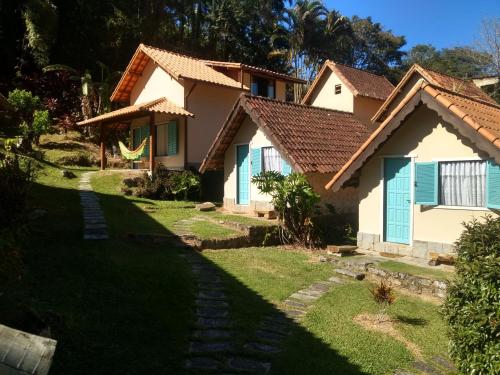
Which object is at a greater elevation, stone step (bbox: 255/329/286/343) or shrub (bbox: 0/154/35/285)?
shrub (bbox: 0/154/35/285)

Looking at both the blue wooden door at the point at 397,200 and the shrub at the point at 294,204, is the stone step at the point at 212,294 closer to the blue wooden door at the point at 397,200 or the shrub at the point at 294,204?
the shrub at the point at 294,204

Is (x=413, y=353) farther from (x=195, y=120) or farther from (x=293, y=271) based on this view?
(x=195, y=120)

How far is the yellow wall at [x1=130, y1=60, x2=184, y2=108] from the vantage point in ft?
64.7

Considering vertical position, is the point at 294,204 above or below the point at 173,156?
below

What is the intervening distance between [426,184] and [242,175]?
283 inches

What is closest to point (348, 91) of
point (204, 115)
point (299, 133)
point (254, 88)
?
point (254, 88)

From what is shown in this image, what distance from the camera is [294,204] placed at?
1171cm

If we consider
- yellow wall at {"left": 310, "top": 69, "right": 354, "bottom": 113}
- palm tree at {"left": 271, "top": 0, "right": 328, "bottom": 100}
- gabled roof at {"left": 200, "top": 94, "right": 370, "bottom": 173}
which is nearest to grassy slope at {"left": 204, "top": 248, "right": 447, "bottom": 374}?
gabled roof at {"left": 200, "top": 94, "right": 370, "bottom": 173}

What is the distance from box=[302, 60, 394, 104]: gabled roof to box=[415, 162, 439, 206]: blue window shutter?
12755 mm

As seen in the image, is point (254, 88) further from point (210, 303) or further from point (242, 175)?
point (210, 303)

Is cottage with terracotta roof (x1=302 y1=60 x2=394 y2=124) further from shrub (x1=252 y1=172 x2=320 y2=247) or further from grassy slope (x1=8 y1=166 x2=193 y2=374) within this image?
grassy slope (x1=8 y1=166 x2=193 y2=374)

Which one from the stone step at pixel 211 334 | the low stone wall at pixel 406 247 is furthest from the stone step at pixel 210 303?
the low stone wall at pixel 406 247

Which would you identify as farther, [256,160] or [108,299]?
[256,160]

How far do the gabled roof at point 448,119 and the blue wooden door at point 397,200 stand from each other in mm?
732
